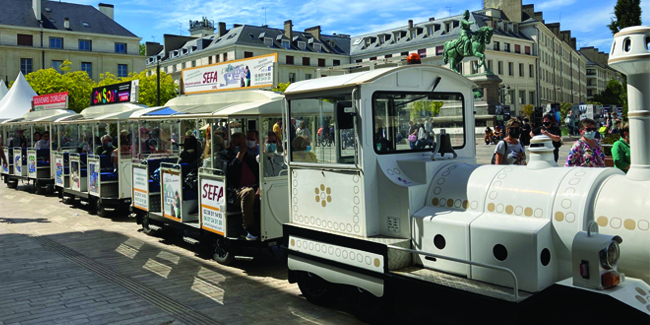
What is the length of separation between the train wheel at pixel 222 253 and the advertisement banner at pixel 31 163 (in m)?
12.2

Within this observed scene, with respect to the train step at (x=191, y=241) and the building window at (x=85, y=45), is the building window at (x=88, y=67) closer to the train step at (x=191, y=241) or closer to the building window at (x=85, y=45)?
the building window at (x=85, y=45)

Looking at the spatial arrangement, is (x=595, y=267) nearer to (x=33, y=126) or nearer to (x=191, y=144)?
(x=191, y=144)

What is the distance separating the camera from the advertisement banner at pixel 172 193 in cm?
912

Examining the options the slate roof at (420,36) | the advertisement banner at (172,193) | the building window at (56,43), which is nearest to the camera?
the advertisement banner at (172,193)

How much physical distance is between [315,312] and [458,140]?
2.49 meters

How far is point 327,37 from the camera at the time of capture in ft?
277

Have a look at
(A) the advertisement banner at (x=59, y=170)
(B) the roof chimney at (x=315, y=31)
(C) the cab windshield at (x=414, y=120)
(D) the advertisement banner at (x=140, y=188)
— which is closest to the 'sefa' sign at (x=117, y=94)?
(A) the advertisement banner at (x=59, y=170)

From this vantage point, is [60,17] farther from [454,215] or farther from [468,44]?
[454,215]

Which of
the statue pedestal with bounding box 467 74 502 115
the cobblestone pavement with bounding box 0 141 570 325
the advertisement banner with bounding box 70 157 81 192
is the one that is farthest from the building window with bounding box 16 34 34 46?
the cobblestone pavement with bounding box 0 141 570 325

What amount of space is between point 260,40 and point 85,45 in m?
22.2

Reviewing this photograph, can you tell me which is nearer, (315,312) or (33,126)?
(315,312)

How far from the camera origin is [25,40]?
202 feet

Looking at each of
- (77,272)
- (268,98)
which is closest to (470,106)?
(268,98)

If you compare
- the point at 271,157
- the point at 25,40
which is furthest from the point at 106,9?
the point at 271,157
